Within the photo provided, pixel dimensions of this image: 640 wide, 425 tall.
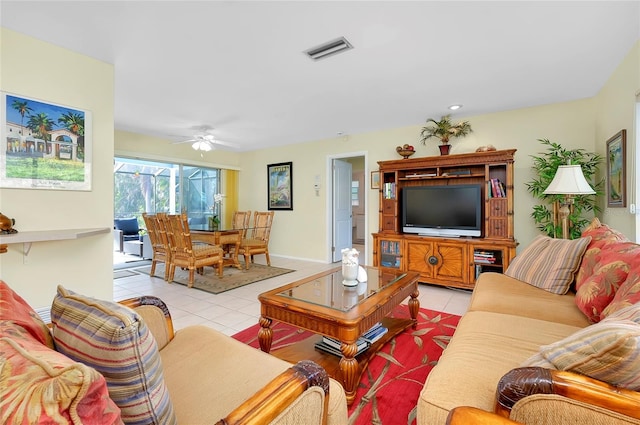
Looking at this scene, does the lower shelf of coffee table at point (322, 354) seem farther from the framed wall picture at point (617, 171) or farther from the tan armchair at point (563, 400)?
the framed wall picture at point (617, 171)

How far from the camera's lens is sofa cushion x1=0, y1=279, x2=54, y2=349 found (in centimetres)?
76

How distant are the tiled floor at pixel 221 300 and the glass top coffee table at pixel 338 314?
0.80 m

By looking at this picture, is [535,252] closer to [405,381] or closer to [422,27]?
[405,381]

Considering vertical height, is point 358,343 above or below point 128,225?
below

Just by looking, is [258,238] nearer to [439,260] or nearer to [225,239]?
[225,239]

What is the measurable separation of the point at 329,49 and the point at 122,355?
241 centimetres

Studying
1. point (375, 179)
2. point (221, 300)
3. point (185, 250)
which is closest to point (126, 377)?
point (221, 300)

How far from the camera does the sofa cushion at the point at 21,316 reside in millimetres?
759

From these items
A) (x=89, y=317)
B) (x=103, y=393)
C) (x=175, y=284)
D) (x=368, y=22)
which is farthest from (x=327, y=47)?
(x=175, y=284)

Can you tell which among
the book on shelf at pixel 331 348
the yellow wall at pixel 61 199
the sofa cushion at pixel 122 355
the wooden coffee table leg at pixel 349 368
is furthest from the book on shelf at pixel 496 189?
the yellow wall at pixel 61 199

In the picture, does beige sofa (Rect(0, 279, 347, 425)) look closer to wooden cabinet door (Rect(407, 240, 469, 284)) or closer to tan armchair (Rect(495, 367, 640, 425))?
tan armchair (Rect(495, 367, 640, 425))

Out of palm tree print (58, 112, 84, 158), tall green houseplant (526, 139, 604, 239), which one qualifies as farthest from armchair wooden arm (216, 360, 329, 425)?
tall green houseplant (526, 139, 604, 239)

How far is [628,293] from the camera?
121cm

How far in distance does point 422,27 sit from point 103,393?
8.27ft
